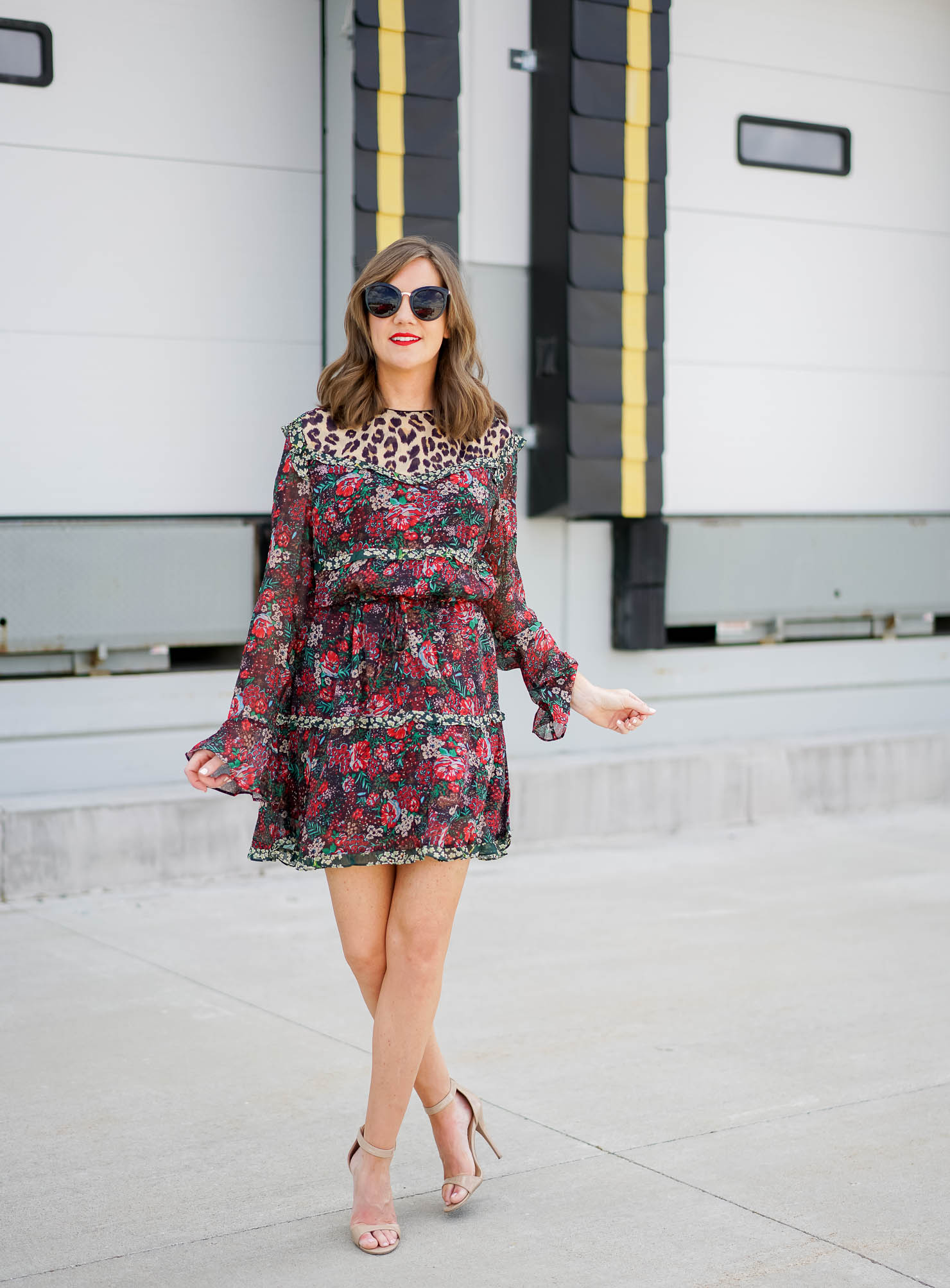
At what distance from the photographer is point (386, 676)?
9.82 feet

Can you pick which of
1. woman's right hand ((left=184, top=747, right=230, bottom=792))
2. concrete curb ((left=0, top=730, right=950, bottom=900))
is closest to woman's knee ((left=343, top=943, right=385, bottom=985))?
woman's right hand ((left=184, top=747, right=230, bottom=792))

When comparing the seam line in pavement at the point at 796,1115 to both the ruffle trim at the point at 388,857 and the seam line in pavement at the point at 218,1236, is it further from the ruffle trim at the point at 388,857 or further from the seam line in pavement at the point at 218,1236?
the ruffle trim at the point at 388,857

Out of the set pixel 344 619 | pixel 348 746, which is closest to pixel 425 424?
pixel 344 619

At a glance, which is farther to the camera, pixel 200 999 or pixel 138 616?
pixel 138 616

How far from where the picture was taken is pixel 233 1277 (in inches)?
113

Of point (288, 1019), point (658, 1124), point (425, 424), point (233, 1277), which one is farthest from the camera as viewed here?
point (288, 1019)

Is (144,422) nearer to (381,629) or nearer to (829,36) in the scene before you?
(381,629)

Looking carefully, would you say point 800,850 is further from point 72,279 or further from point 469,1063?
point 72,279

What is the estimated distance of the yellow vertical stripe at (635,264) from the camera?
24.2 ft

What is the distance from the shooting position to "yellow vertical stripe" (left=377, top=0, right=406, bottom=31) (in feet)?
21.8

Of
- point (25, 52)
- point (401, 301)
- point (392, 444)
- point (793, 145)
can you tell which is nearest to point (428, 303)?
point (401, 301)

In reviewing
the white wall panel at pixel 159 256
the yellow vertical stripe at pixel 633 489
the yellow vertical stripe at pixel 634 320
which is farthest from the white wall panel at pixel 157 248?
the yellow vertical stripe at pixel 633 489

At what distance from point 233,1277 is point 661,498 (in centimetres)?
529

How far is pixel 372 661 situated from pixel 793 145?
21.4 ft
